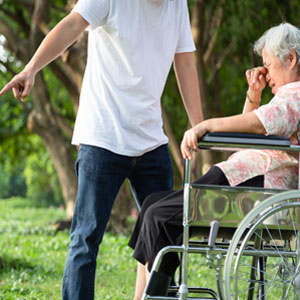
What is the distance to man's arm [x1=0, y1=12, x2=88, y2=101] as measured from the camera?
2771 millimetres

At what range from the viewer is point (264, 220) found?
2707mm

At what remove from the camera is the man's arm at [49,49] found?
2771mm

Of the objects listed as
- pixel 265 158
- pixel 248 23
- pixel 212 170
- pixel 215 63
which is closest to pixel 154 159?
pixel 212 170

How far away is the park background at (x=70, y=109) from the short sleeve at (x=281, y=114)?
1.33m

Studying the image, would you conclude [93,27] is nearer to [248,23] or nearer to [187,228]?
[187,228]

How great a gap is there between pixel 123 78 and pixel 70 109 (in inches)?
518

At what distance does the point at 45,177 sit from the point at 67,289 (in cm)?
2942

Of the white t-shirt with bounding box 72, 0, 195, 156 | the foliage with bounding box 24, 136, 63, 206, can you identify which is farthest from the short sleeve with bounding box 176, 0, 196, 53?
the foliage with bounding box 24, 136, 63, 206

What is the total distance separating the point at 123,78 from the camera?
3.14 metres

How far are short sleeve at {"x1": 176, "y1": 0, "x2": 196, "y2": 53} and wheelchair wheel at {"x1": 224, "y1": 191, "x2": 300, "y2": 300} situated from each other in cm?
104

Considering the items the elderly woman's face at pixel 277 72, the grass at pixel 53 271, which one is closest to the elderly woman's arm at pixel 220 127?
the elderly woman's face at pixel 277 72

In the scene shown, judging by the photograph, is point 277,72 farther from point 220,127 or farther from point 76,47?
point 76,47

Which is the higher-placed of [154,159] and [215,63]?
[215,63]

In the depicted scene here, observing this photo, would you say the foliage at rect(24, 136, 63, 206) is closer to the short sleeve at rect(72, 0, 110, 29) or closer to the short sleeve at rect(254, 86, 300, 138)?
the short sleeve at rect(72, 0, 110, 29)
